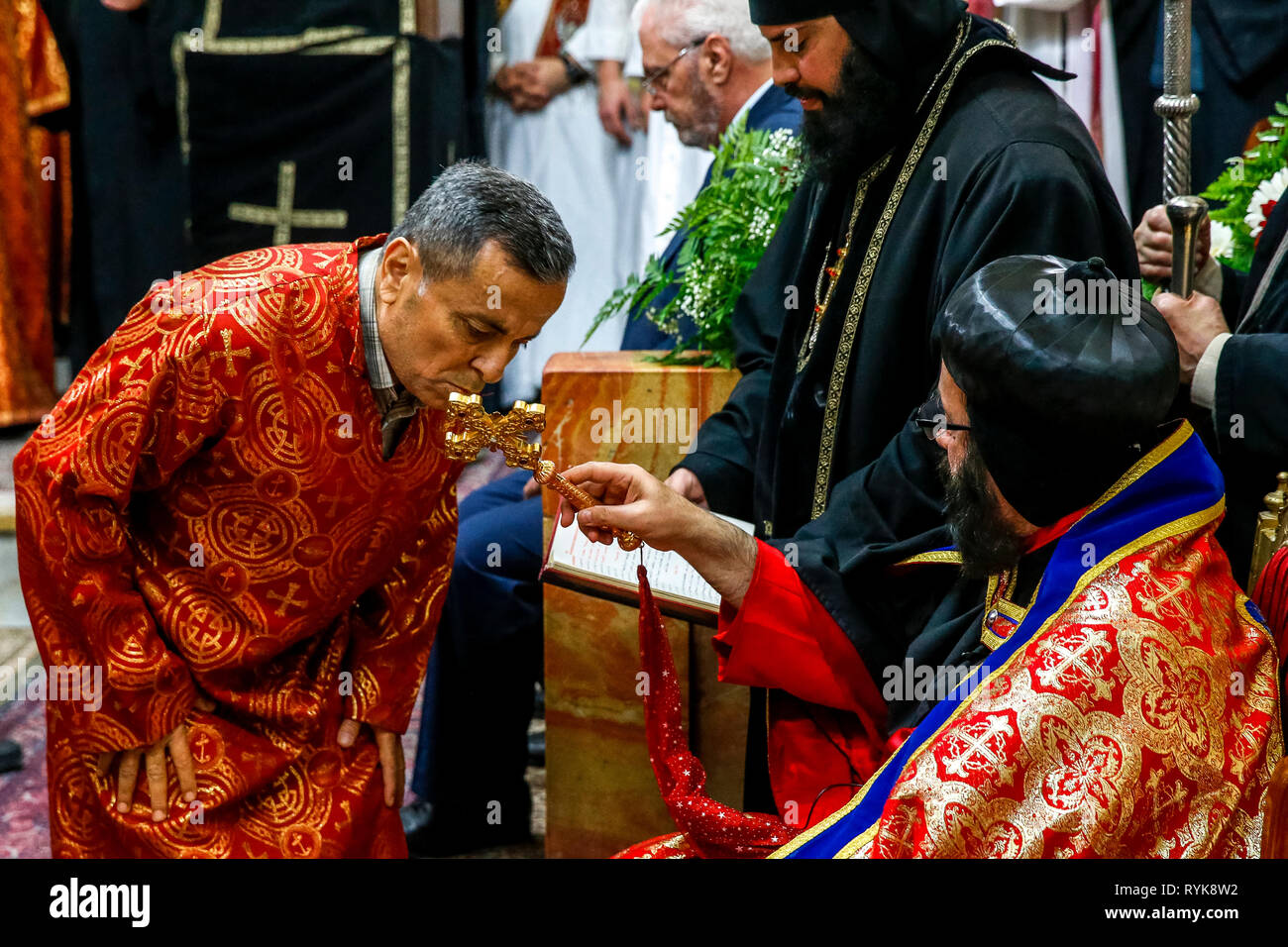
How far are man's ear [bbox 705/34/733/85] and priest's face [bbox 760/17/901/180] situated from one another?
1.38 metres

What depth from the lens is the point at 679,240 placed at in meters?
4.25

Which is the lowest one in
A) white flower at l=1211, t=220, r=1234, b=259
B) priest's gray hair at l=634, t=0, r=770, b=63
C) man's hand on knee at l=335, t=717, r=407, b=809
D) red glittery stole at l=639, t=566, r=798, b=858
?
man's hand on knee at l=335, t=717, r=407, b=809

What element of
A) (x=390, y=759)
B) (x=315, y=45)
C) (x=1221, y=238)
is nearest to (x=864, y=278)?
(x=1221, y=238)

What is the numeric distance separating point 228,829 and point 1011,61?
2.22 meters

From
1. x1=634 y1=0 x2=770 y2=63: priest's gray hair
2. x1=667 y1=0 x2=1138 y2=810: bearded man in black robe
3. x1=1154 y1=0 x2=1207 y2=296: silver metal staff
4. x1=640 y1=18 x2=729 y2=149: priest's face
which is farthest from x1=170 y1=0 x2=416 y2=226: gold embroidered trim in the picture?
x1=1154 y1=0 x2=1207 y2=296: silver metal staff

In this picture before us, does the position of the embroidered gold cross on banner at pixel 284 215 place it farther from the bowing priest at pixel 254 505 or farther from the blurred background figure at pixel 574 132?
the bowing priest at pixel 254 505

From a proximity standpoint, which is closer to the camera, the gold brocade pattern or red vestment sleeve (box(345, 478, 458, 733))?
the gold brocade pattern

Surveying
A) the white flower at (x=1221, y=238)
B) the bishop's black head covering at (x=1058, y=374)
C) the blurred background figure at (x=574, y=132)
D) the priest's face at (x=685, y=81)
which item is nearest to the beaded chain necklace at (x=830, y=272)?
the bishop's black head covering at (x=1058, y=374)

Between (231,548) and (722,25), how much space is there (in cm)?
265

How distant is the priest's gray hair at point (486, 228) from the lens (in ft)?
7.67

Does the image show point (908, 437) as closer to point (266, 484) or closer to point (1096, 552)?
point (1096, 552)

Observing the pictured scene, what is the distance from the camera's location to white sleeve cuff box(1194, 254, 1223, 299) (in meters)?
3.62

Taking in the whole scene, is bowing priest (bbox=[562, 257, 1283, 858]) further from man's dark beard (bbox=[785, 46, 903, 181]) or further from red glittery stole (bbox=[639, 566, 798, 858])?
man's dark beard (bbox=[785, 46, 903, 181])

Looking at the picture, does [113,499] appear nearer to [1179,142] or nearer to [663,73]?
[1179,142]
